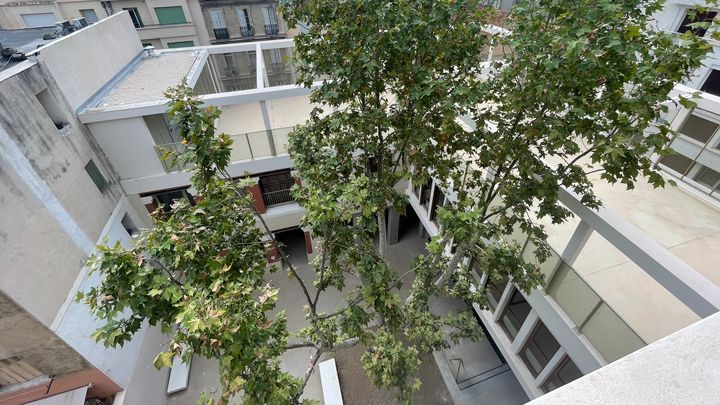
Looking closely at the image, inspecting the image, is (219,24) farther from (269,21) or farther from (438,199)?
(438,199)

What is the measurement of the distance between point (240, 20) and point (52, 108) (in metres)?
18.5

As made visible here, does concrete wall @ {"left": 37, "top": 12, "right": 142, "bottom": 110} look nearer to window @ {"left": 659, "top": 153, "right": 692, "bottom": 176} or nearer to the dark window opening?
the dark window opening

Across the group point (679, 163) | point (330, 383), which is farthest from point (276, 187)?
point (679, 163)

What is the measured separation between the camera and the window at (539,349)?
24.3 feet

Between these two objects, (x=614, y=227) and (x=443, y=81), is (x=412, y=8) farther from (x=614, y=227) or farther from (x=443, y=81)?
(x=614, y=227)

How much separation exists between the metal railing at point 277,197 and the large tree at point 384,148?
17.6ft

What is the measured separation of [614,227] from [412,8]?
4.63 metres

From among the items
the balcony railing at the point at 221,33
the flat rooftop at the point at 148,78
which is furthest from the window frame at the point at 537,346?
the balcony railing at the point at 221,33

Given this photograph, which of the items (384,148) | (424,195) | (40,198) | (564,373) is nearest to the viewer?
(384,148)

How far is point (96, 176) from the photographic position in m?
8.77

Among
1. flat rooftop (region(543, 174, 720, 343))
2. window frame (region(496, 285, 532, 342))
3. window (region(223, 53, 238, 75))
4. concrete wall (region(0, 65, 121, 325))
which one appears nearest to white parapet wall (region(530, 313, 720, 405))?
flat rooftop (region(543, 174, 720, 343))

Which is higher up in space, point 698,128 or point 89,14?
point 89,14

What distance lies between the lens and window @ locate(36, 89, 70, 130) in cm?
749

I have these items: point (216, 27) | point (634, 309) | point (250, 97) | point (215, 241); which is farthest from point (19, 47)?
point (634, 309)
